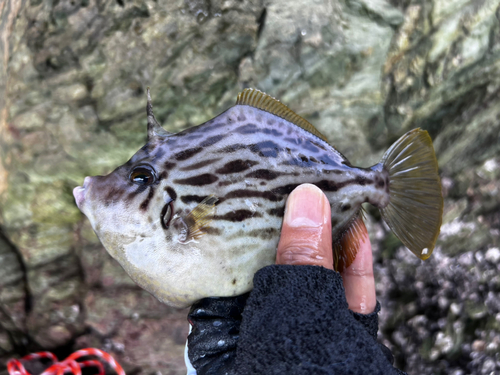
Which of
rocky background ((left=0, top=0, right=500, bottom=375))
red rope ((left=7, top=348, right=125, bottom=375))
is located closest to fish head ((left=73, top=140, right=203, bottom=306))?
rocky background ((left=0, top=0, right=500, bottom=375))

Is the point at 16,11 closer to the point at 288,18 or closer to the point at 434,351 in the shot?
the point at 288,18

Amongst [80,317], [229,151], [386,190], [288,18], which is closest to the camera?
[229,151]

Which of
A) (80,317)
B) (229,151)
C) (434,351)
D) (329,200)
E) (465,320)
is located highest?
(229,151)

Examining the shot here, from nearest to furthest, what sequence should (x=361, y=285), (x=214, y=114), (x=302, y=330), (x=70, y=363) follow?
(x=302, y=330), (x=361, y=285), (x=214, y=114), (x=70, y=363)

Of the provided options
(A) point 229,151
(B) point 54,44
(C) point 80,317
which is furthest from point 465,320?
(B) point 54,44

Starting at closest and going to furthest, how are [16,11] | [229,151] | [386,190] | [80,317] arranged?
[229,151]
[386,190]
[16,11]
[80,317]

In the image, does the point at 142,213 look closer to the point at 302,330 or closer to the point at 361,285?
the point at 302,330

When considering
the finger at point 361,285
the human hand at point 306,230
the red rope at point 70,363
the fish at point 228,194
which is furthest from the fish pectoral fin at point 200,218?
the red rope at point 70,363

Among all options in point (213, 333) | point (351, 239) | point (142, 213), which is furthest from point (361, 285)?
point (142, 213)
